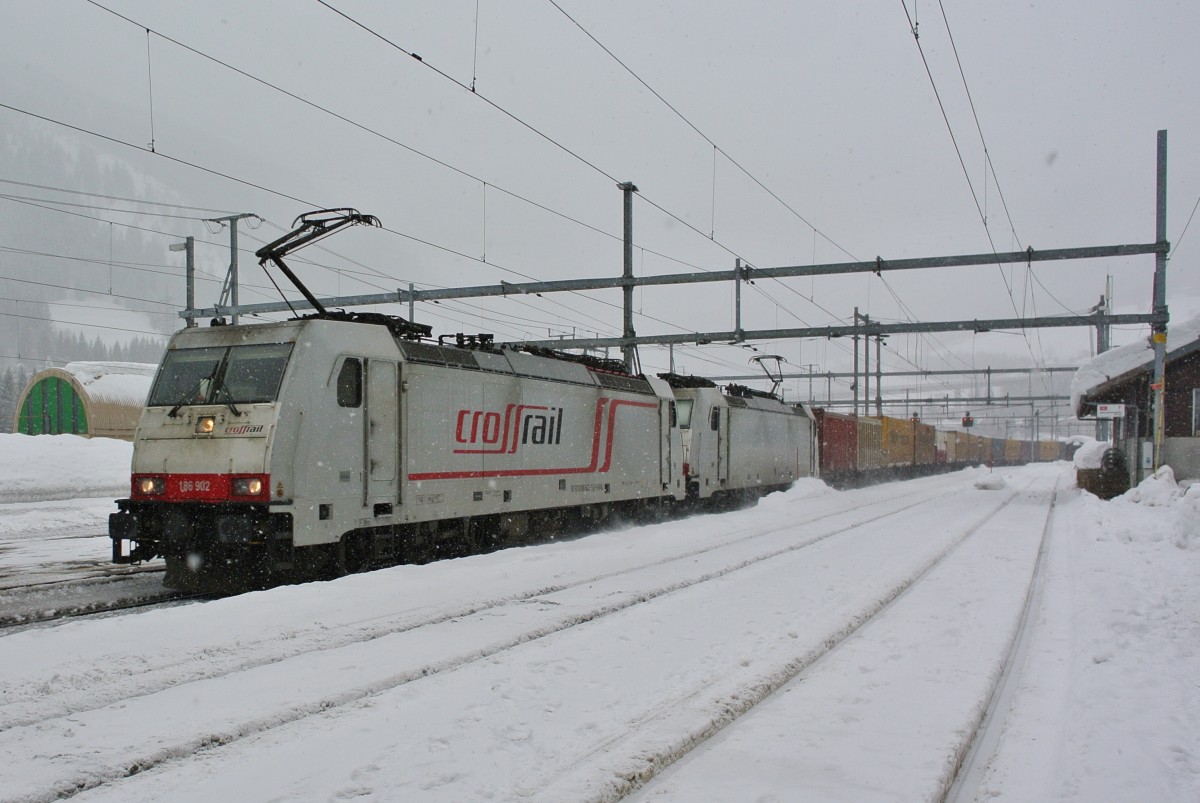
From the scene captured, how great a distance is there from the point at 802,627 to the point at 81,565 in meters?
9.29

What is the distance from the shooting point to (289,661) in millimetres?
5891

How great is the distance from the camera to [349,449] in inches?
380

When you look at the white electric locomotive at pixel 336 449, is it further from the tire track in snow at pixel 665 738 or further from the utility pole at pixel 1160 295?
the utility pole at pixel 1160 295

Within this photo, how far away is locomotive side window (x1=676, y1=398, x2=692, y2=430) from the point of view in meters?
→ 19.7

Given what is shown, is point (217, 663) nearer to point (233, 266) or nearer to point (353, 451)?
point (353, 451)

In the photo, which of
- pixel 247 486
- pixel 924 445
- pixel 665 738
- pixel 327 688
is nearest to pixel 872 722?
pixel 665 738

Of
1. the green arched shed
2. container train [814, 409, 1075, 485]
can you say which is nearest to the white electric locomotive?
container train [814, 409, 1075, 485]

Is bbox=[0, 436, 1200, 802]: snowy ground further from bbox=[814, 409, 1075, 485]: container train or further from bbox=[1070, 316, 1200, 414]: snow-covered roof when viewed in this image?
bbox=[814, 409, 1075, 485]: container train

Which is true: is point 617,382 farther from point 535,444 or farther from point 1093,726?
point 1093,726

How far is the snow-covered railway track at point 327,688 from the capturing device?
13.2ft

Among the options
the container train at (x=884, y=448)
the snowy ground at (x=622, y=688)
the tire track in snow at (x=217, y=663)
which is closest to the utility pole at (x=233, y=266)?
the snowy ground at (x=622, y=688)

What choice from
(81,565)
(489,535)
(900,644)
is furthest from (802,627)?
(81,565)

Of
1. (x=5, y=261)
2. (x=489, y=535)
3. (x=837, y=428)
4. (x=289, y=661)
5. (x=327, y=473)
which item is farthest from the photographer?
(x=5, y=261)

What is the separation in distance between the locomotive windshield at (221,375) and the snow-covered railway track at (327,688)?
3263 millimetres
